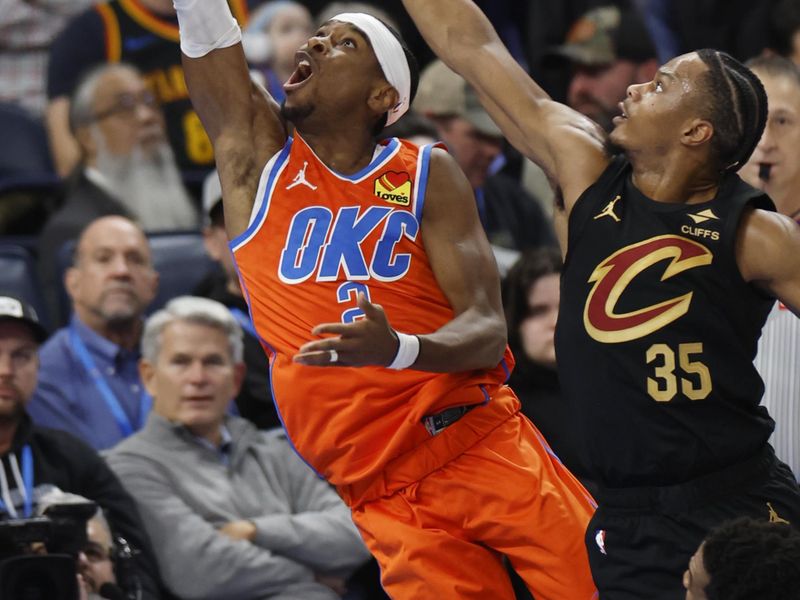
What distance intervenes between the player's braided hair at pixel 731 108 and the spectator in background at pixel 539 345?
→ 2.22 meters

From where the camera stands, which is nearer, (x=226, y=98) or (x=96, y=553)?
(x=226, y=98)

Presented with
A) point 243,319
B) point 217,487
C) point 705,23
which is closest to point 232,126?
point 217,487

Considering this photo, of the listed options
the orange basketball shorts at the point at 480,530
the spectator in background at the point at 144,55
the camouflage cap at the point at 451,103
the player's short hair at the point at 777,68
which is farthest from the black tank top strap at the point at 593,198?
the spectator in background at the point at 144,55

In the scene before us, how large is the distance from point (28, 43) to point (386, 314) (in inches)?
201

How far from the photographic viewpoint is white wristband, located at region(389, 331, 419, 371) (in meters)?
3.59

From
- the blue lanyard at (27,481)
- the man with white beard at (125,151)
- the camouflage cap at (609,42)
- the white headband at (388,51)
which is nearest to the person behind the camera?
the white headband at (388,51)

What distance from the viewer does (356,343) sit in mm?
3420

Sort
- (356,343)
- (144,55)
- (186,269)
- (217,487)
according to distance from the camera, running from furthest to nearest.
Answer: (144,55) < (186,269) < (217,487) < (356,343)

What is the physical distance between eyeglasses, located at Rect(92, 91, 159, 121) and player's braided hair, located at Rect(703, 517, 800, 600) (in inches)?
197

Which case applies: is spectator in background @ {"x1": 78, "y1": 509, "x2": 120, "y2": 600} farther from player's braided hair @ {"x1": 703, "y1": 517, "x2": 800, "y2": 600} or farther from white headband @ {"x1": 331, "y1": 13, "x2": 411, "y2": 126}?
player's braided hair @ {"x1": 703, "y1": 517, "x2": 800, "y2": 600}

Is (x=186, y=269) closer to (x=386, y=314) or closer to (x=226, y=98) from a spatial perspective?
(x=226, y=98)

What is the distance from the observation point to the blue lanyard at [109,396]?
6090mm

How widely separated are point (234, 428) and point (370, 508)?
6.01 feet

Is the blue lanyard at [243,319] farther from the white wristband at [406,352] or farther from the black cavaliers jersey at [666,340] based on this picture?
the black cavaliers jersey at [666,340]
